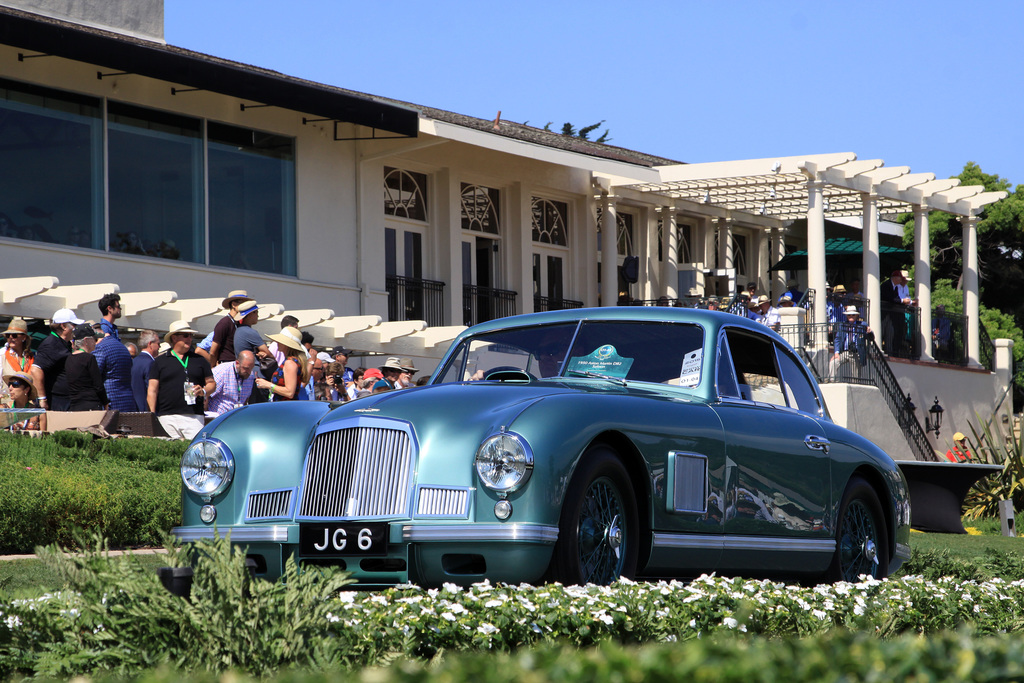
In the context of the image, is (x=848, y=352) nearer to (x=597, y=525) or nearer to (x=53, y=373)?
(x=53, y=373)

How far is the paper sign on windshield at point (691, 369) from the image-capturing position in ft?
24.2

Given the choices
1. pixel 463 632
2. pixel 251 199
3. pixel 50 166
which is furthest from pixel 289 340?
pixel 251 199

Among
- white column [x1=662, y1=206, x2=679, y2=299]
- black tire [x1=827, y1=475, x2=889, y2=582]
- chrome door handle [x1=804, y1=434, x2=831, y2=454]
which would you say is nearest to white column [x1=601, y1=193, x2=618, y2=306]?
white column [x1=662, y1=206, x2=679, y2=299]

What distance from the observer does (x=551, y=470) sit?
5852 mm

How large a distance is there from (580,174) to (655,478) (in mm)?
22309

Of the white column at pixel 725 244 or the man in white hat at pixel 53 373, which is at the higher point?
the white column at pixel 725 244

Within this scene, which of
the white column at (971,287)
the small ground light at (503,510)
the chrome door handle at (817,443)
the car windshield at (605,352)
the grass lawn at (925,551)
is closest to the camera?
the small ground light at (503,510)

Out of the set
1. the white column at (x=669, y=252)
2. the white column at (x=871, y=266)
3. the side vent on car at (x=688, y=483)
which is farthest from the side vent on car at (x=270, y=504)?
the white column at (x=669, y=252)

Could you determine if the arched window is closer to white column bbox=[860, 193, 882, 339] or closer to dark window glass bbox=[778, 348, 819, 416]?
white column bbox=[860, 193, 882, 339]

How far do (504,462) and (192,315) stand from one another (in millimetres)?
12182

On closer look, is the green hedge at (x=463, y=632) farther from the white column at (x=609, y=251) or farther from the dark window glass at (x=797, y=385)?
the white column at (x=609, y=251)

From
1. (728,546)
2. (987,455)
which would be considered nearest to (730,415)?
(728,546)

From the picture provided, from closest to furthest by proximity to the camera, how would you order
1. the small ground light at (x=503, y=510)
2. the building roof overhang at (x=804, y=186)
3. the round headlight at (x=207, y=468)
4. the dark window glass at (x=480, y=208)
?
the small ground light at (x=503, y=510)
the round headlight at (x=207, y=468)
the building roof overhang at (x=804, y=186)
the dark window glass at (x=480, y=208)

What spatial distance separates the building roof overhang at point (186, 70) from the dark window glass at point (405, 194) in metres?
2.70
